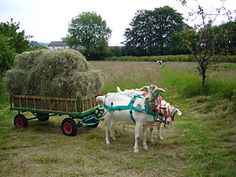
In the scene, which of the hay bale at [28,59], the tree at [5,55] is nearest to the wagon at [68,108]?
the hay bale at [28,59]

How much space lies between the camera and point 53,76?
327 inches

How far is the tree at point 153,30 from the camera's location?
214 ft

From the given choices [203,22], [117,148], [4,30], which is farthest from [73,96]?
[4,30]

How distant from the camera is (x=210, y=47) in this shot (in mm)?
13312

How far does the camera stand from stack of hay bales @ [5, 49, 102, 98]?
26.2 ft

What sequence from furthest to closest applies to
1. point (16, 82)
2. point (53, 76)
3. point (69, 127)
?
1. point (16, 82)
2. point (53, 76)
3. point (69, 127)

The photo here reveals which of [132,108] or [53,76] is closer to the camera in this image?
[132,108]

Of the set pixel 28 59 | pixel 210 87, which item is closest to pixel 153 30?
pixel 210 87

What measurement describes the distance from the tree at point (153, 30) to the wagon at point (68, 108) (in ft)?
184

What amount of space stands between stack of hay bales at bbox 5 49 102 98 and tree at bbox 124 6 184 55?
55819 millimetres

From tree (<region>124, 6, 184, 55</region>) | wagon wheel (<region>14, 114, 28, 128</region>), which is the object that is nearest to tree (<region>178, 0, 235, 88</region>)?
wagon wheel (<region>14, 114, 28, 128</region>)

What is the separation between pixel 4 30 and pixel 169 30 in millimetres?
52739

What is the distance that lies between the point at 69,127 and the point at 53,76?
5.22 feet

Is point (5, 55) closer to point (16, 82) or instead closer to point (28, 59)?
point (28, 59)
